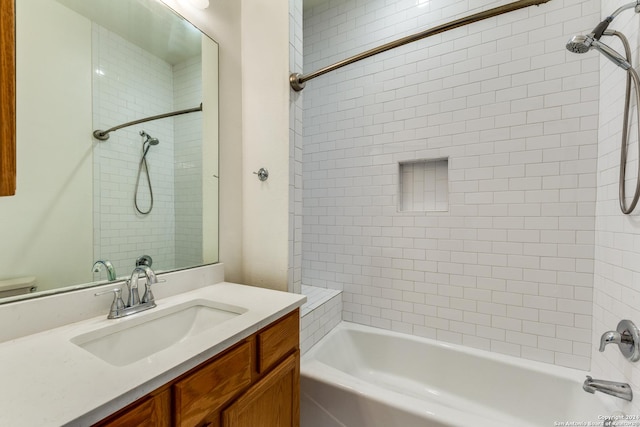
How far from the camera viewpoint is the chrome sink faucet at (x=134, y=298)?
969 millimetres

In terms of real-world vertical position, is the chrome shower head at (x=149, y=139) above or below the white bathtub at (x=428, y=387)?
above

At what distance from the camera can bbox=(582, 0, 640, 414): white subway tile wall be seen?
3.75 feet

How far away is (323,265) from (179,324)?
1397mm

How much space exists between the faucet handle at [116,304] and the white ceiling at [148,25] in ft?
3.52

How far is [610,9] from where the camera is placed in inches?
54.1

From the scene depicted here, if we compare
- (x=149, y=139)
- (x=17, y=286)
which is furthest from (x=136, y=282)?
(x=149, y=139)

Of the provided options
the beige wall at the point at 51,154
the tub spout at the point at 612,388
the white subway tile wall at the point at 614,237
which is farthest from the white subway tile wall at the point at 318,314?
the white subway tile wall at the point at 614,237

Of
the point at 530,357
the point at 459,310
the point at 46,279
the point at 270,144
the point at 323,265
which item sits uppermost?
the point at 270,144

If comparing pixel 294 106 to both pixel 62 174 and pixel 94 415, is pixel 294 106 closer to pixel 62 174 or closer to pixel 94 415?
pixel 62 174

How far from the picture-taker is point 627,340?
1113 millimetres

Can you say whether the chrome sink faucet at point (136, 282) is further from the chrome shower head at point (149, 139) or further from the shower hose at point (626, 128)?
the shower hose at point (626, 128)

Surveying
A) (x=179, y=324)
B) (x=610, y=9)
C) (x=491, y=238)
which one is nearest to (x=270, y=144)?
(x=179, y=324)

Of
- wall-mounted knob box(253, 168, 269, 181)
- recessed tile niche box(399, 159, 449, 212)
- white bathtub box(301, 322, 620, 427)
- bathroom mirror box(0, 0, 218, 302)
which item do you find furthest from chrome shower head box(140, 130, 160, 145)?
recessed tile niche box(399, 159, 449, 212)

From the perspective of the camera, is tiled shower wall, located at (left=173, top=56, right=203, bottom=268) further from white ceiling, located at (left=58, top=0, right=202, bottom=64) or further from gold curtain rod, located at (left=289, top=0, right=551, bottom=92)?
gold curtain rod, located at (left=289, top=0, right=551, bottom=92)
